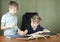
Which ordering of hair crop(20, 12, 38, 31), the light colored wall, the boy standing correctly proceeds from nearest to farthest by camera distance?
the boy standing, hair crop(20, 12, 38, 31), the light colored wall

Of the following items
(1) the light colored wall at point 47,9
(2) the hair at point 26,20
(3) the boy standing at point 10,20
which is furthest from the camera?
(1) the light colored wall at point 47,9

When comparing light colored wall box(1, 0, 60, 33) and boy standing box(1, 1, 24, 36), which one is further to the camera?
light colored wall box(1, 0, 60, 33)

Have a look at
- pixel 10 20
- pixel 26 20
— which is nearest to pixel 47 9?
pixel 26 20

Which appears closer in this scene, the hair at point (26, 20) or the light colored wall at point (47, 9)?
the hair at point (26, 20)

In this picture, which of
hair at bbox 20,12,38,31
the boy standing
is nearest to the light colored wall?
hair at bbox 20,12,38,31

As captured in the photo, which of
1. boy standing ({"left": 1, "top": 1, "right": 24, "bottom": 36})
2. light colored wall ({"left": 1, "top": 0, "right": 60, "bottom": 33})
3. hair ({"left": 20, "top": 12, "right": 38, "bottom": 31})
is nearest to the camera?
boy standing ({"left": 1, "top": 1, "right": 24, "bottom": 36})

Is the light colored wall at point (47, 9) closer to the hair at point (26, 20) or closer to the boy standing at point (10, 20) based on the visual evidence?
the hair at point (26, 20)

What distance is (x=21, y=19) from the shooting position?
4.25 m

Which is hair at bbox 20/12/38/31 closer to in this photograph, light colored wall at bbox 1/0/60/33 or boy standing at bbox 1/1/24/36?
light colored wall at bbox 1/0/60/33

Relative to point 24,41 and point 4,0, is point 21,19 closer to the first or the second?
point 4,0

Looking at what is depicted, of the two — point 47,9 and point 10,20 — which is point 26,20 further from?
point 10,20

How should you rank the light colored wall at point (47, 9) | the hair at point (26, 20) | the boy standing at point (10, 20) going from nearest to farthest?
the boy standing at point (10, 20), the hair at point (26, 20), the light colored wall at point (47, 9)

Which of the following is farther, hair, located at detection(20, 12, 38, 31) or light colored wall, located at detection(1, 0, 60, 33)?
light colored wall, located at detection(1, 0, 60, 33)

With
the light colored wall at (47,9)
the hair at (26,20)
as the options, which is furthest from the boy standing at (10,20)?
the light colored wall at (47,9)
